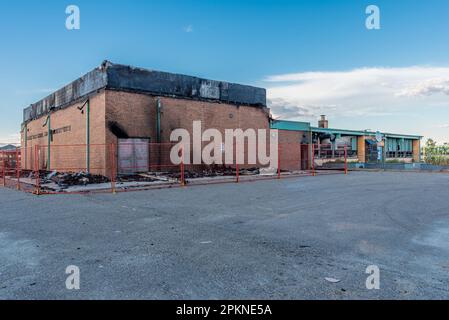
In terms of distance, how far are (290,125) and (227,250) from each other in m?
25.6

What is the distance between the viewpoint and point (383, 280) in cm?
385

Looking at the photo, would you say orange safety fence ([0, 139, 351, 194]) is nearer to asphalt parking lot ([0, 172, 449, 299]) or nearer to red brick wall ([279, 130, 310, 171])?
red brick wall ([279, 130, 310, 171])

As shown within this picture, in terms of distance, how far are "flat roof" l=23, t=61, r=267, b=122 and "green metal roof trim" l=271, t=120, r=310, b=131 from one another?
2.02m

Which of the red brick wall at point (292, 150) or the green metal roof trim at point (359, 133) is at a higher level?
the green metal roof trim at point (359, 133)

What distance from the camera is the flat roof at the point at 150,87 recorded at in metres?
19.3

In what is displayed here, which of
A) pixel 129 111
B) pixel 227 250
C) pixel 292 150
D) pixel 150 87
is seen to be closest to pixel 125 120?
pixel 129 111

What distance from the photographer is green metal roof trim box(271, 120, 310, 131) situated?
28016mm

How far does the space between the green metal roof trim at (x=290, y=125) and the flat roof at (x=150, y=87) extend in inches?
79.7

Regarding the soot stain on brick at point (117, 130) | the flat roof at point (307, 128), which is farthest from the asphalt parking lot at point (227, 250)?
the flat roof at point (307, 128)

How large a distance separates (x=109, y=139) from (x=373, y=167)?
2349 centimetres

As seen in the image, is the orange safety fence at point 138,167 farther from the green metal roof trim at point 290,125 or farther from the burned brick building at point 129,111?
the green metal roof trim at point 290,125
